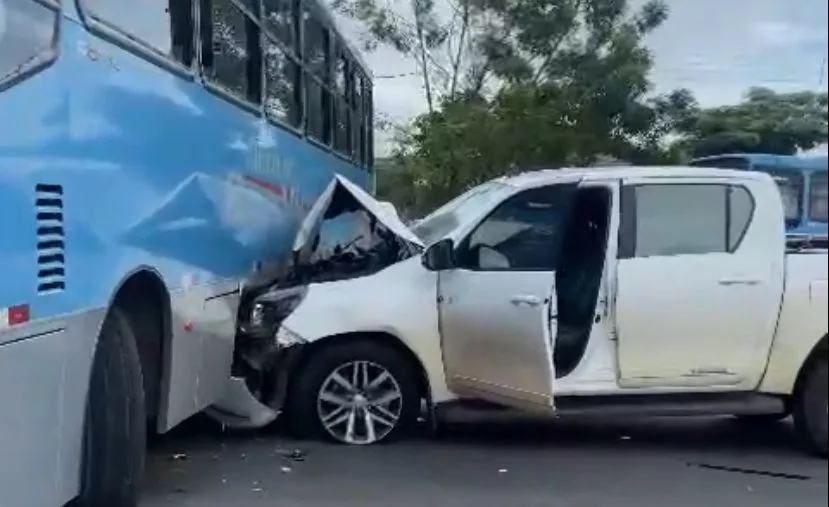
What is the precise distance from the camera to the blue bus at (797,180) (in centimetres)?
293

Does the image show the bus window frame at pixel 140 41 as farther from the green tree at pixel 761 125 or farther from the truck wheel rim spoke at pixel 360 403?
the green tree at pixel 761 125

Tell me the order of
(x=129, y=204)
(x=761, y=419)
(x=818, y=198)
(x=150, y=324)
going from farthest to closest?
(x=761, y=419) < (x=150, y=324) < (x=129, y=204) < (x=818, y=198)

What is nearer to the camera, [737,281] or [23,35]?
[23,35]

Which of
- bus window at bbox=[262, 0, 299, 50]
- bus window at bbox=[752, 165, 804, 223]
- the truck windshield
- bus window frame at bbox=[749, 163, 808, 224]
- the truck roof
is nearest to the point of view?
bus window frame at bbox=[749, 163, 808, 224]

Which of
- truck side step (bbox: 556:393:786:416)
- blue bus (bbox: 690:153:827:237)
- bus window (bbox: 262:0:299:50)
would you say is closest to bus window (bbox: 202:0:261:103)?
bus window (bbox: 262:0:299:50)

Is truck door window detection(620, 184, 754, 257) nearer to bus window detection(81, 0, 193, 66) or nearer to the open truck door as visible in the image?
the open truck door

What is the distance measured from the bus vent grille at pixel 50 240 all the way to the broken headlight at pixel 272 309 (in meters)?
3.22

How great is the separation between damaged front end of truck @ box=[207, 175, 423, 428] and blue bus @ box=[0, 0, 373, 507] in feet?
0.85

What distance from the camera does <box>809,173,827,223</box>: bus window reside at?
287cm

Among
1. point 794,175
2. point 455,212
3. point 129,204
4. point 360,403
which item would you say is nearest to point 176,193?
point 129,204

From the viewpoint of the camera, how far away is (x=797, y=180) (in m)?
3.25

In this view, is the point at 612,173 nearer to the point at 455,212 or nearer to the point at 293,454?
the point at 455,212

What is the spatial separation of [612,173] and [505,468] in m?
2.27

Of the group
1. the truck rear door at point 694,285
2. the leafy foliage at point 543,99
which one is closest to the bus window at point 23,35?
the leafy foliage at point 543,99
